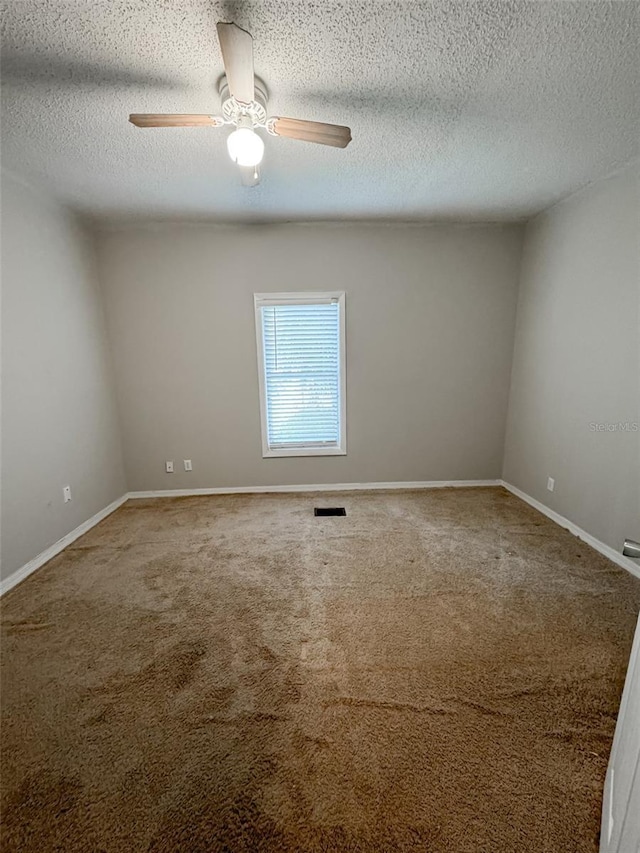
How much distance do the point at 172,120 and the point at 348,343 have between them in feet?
6.89

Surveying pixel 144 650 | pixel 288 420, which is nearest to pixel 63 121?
pixel 288 420

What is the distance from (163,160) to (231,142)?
2.80ft

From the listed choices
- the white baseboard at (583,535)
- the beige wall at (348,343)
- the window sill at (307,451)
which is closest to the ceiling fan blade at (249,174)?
the beige wall at (348,343)

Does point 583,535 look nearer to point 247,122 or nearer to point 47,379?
point 247,122

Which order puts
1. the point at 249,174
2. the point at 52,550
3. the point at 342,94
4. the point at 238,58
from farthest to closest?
1. the point at 52,550
2. the point at 249,174
3. the point at 342,94
4. the point at 238,58

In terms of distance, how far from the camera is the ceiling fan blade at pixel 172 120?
55.0 inches

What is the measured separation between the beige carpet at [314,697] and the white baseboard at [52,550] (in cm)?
8

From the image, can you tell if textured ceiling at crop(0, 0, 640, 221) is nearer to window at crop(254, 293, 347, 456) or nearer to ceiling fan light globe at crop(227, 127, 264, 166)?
ceiling fan light globe at crop(227, 127, 264, 166)

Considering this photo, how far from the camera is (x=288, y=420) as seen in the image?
11.1ft

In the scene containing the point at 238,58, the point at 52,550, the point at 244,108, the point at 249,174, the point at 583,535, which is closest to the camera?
the point at 238,58

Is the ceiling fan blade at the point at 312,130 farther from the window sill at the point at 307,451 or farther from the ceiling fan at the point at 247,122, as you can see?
the window sill at the point at 307,451

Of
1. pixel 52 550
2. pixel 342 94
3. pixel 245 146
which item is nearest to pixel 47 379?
pixel 52 550

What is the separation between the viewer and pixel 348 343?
324cm

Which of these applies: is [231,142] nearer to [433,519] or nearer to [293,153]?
[293,153]
